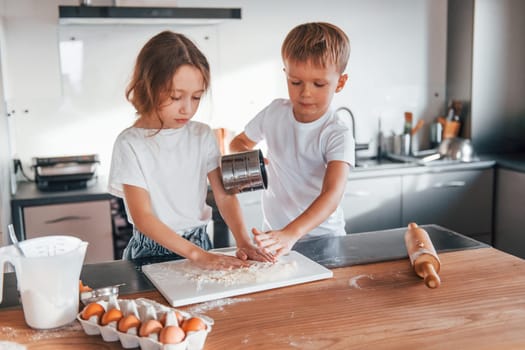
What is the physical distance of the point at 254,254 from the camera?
1250mm

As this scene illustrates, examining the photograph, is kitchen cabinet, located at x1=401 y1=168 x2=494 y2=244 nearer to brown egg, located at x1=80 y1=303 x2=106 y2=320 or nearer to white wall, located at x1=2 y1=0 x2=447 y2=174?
white wall, located at x1=2 y1=0 x2=447 y2=174

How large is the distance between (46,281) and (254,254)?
0.46m

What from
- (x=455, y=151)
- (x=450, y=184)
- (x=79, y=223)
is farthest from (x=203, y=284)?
(x=455, y=151)

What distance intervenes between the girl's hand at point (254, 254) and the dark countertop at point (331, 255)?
112 millimetres

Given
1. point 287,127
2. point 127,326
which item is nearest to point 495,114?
point 287,127

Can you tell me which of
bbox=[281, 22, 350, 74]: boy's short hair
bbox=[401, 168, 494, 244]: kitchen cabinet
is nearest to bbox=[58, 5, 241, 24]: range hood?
bbox=[281, 22, 350, 74]: boy's short hair

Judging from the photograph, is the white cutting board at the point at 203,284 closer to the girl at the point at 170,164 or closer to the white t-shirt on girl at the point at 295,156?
the girl at the point at 170,164

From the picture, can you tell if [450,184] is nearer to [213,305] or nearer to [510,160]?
[510,160]

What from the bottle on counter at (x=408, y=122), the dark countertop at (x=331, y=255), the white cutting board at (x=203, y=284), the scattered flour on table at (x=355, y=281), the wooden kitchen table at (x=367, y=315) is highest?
the bottle on counter at (x=408, y=122)

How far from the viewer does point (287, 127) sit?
63.4 inches

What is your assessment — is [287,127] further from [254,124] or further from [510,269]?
[510,269]

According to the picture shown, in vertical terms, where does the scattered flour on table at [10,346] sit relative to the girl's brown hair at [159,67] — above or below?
below

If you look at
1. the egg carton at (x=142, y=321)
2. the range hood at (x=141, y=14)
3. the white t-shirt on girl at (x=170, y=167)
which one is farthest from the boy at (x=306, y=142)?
the range hood at (x=141, y=14)

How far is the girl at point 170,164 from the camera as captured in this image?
124 centimetres
